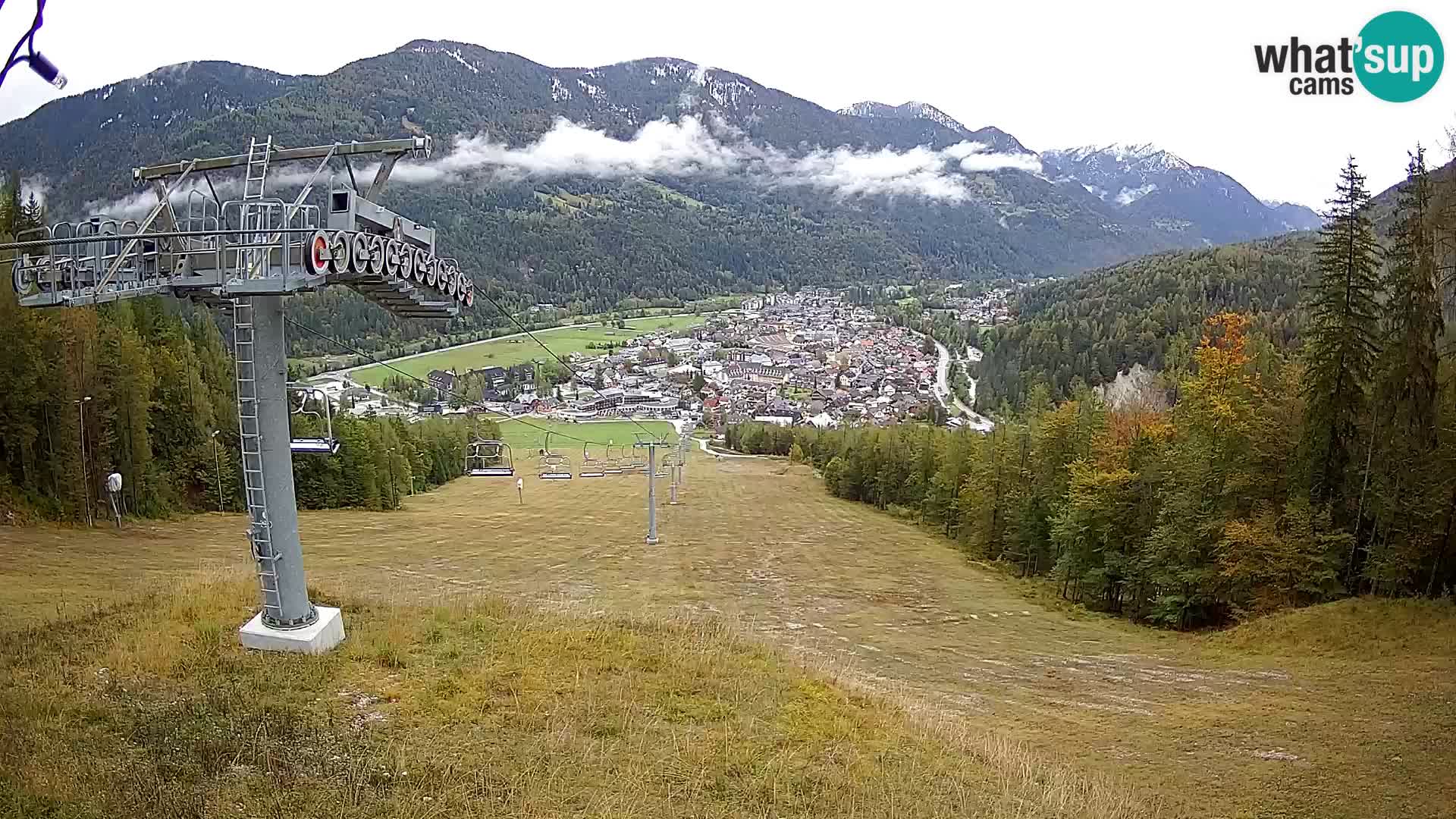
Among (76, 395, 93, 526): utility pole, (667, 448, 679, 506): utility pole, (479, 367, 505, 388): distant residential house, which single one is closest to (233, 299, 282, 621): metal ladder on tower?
(76, 395, 93, 526): utility pole

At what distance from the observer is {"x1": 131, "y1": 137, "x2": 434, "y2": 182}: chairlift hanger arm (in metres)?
9.04

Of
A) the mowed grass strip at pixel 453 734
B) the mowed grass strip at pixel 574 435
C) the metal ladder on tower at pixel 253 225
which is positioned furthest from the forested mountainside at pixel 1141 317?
the metal ladder on tower at pixel 253 225

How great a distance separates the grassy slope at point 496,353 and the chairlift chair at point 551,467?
51.0 metres

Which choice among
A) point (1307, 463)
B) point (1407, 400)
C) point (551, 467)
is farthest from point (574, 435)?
point (1407, 400)

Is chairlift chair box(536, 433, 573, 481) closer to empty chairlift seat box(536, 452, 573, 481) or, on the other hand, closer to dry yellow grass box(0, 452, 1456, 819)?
empty chairlift seat box(536, 452, 573, 481)

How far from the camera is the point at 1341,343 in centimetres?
2173

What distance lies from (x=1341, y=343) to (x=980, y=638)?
11.9 metres

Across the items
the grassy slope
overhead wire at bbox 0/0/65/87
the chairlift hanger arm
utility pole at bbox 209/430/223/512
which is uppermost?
the grassy slope

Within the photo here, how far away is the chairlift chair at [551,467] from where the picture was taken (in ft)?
122

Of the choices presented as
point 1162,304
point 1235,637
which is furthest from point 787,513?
point 1162,304

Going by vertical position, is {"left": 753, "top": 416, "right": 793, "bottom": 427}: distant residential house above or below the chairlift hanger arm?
below

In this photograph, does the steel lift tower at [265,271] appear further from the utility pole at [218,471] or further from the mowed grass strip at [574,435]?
the mowed grass strip at [574,435]

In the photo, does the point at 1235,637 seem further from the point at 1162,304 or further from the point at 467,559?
the point at 1162,304

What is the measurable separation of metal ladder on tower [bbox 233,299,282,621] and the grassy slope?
4135 inches
